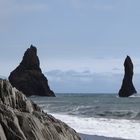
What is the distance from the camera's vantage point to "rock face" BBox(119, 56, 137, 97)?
141250mm

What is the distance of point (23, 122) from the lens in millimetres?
10383

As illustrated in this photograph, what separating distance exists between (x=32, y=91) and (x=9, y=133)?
455 feet

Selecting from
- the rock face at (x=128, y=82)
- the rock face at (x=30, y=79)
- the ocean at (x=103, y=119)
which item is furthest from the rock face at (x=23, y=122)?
the rock face at (x=30, y=79)

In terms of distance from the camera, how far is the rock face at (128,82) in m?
141

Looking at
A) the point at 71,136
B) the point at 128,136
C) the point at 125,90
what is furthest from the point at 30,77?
the point at 71,136

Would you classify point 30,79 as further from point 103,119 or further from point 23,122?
point 23,122

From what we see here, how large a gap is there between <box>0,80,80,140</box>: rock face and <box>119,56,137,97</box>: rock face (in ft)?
424

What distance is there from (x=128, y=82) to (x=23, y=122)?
13451 cm

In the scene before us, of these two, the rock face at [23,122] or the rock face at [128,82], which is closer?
the rock face at [23,122]

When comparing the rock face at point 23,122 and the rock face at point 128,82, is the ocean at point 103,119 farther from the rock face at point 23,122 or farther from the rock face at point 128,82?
the rock face at point 128,82

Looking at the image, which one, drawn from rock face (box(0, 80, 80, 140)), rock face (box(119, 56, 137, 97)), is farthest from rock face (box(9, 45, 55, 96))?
rock face (box(0, 80, 80, 140))

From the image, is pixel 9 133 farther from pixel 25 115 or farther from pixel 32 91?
pixel 32 91

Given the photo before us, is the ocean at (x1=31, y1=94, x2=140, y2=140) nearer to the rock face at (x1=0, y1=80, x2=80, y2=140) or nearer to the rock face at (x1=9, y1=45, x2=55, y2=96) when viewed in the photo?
the rock face at (x1=0, y1=80, x2=80, y2=140)

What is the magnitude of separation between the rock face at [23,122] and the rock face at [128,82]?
12913 centimetres
